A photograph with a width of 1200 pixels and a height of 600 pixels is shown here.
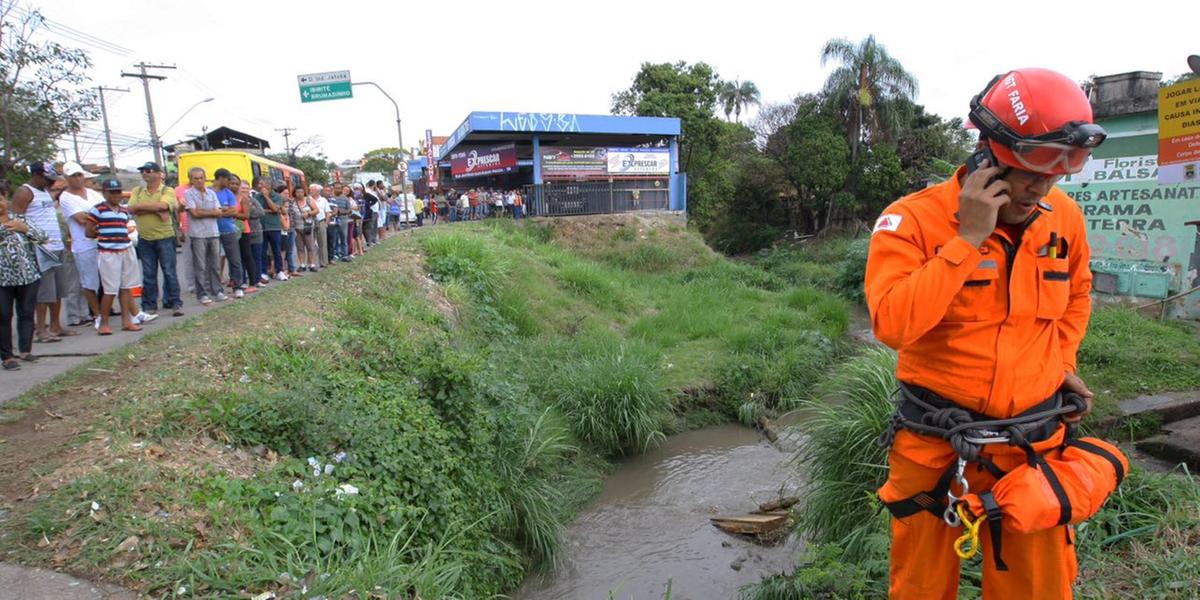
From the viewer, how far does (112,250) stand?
5996 mm

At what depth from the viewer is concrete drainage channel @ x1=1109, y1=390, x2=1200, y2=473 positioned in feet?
13.1

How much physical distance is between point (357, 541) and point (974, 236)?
2896 mm

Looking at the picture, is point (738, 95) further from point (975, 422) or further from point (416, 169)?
point (975, 422)

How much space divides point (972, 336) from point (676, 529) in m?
4.43

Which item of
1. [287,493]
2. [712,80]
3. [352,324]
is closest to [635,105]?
[712,80]

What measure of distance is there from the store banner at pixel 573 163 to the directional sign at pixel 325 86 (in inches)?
238

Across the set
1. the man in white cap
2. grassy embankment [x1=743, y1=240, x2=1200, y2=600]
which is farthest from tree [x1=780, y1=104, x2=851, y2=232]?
the man in white cap

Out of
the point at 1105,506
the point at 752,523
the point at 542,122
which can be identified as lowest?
the point at 752,523

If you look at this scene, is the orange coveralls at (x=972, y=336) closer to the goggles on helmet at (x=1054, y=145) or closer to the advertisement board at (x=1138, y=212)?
the goggles on helmet at (x=1054, y=145)

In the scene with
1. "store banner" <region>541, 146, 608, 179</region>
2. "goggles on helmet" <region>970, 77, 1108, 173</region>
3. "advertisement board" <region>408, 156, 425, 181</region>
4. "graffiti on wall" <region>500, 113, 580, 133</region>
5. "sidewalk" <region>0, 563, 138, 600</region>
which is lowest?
"sidewalk" <region>0, 563, 138, 600</region>

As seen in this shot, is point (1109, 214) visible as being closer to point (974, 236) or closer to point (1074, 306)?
point (1074, 306)

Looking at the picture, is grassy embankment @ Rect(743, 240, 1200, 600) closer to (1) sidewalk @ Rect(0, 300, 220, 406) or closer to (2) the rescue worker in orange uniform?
(2) the rescue worker in orange uniform

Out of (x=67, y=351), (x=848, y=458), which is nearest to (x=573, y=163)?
(x=67, y=351)

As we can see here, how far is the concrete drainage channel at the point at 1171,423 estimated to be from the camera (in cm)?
399
